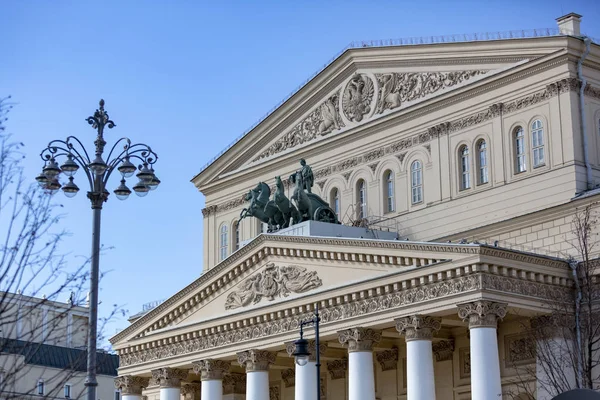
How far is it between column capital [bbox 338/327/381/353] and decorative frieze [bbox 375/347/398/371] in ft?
15.0

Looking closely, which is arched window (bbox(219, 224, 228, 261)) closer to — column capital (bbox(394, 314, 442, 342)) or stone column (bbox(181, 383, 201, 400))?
stone column (bbox(181, 383, 201, 400))

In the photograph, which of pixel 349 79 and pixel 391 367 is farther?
pixel 349 79

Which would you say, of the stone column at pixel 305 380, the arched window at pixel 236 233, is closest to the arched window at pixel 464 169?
the stone column at pixel 305 380

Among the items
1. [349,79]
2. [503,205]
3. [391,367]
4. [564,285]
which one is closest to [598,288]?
[564,285]

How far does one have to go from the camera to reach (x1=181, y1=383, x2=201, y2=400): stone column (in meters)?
47.9

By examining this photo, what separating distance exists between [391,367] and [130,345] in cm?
1108

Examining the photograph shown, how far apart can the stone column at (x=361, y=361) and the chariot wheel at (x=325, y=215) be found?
5.75 metres

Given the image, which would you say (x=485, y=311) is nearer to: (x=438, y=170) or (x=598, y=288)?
(x=598, y=288)

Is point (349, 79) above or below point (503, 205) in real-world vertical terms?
above

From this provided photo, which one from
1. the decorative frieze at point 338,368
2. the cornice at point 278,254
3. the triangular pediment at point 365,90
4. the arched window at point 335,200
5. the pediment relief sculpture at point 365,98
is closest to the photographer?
the cornice at point 278,254

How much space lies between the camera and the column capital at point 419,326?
34562mm

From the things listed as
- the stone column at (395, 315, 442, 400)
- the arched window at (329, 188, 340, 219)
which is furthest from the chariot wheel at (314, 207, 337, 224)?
the stone column at (395, 315, 442, 400)

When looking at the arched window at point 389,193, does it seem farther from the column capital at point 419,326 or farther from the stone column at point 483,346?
the stone column at point 483,346

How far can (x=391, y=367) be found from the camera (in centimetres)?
4141
